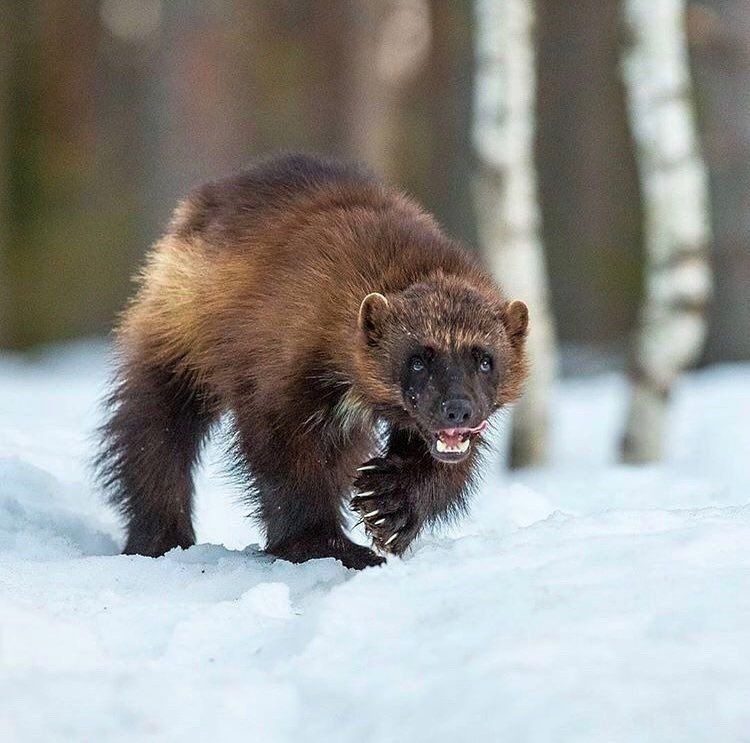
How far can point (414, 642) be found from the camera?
9.77 feet

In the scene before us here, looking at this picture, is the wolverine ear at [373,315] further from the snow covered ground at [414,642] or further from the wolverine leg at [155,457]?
the wolverine leg at [155,457]

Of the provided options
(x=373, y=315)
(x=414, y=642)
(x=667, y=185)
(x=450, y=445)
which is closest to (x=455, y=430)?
(x=450, y=445)

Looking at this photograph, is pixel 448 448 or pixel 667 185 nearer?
pixel 448 448

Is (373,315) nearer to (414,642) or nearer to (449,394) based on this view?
(449,394)

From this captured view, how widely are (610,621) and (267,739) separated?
70cm

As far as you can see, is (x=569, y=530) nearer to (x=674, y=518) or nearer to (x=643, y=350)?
(x=674, y=518)

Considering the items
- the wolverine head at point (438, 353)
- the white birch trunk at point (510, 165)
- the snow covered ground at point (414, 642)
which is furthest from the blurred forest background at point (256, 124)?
the snow covered ground at point (414, 642)

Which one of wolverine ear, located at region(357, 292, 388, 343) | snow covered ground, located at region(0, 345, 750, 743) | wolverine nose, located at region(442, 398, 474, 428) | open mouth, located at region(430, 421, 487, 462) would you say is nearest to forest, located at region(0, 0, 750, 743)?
snow covered ground, located at region(0, 345, 750, 743)

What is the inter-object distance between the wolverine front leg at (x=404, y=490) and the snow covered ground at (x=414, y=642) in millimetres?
297

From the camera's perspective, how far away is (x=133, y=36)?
2041cm

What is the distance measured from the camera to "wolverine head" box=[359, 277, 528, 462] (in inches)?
164

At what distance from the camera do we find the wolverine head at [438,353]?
4.16 meters

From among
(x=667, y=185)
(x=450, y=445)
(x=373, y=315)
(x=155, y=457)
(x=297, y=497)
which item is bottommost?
(x=155, y=457)

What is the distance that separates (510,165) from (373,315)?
11.8ft
